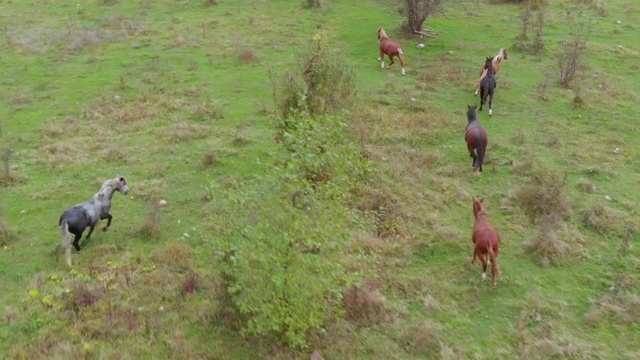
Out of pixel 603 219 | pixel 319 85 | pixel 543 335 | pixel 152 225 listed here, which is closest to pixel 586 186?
pixel 603 219

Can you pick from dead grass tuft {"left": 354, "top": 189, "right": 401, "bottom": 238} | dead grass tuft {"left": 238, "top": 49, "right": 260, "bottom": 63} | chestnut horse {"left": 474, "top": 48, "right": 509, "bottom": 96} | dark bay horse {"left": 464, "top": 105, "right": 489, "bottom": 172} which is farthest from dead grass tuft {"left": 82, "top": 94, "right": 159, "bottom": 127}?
chestnut horse {"left": 474, "top": 48, "right": 509, "bottom": 96}

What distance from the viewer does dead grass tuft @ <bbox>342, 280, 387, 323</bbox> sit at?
792 cm

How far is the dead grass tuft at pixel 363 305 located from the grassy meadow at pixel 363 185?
0.12ft

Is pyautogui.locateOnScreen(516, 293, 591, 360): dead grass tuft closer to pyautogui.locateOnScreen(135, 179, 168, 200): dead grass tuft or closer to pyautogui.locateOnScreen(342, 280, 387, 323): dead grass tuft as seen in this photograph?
pyautogui.locateOnScreen(342, 280, 387, 323): dead grass tuft

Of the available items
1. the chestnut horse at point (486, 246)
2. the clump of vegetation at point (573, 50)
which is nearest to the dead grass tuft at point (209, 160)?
Answer: the chestnut horse at point (486, 246)

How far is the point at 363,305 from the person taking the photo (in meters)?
8.05

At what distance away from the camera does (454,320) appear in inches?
314

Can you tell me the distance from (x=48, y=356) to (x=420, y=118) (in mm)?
10907

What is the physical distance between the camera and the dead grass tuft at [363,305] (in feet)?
26.0

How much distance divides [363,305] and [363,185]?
154 inches

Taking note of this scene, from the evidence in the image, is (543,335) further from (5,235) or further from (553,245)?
(5,235)

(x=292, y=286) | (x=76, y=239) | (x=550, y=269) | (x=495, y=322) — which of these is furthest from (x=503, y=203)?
(x=76, y=239)

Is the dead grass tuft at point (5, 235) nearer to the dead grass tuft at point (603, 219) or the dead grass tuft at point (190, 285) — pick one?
the dead grass tuft at point (190, 285)

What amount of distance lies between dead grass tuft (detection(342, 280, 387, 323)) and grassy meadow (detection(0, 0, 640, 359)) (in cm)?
4
